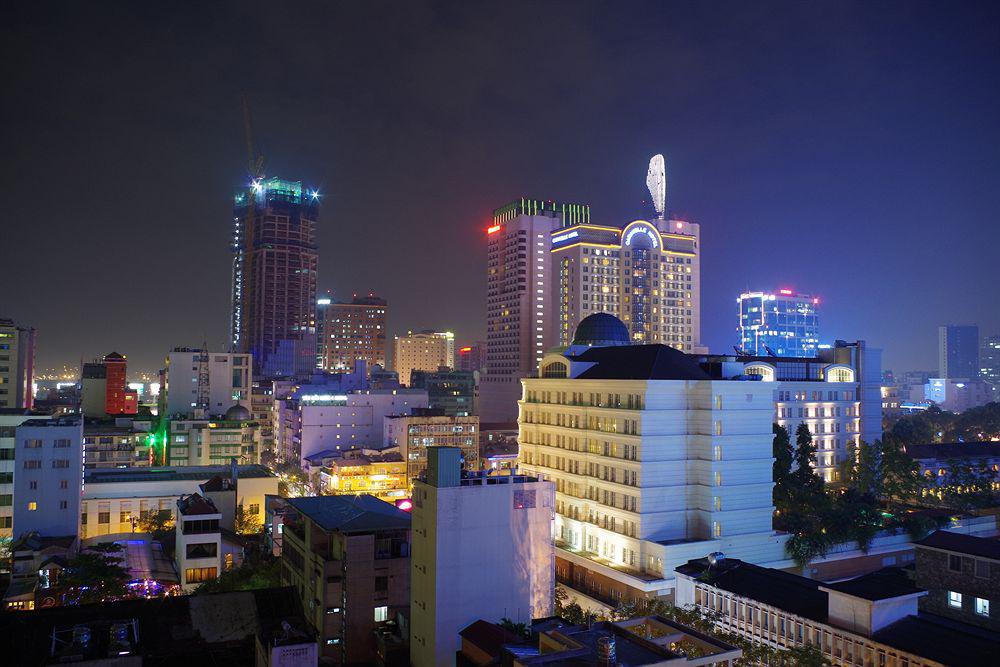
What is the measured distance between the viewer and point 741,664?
3144cm

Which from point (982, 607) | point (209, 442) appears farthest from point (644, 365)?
point (209, 442)

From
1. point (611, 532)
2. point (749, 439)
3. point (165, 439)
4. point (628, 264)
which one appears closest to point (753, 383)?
point (749, 439)

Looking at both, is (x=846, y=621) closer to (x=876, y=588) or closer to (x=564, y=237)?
(x=876, y=588)

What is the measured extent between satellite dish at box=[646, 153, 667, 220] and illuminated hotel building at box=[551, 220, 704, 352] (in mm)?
6480

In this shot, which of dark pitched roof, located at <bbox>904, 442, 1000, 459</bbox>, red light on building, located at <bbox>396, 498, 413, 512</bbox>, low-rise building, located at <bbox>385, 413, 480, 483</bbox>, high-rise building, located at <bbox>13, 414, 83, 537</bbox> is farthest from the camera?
low-rise building, located at <bbox>385, 413, 480, 483</bbox>

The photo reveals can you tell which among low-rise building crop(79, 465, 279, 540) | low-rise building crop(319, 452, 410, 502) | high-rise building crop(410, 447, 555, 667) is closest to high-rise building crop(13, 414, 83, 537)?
Answer: low-rise building crop(79, 465, 279, 540)

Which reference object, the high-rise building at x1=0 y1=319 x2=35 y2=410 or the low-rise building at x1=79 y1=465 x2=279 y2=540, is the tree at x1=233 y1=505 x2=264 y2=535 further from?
the high-rise building at x1=0 y1=319 x2=35 y2=410

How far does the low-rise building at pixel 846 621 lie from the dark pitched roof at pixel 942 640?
0.03 meters

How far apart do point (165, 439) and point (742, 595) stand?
3423 inches

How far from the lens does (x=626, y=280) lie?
159m

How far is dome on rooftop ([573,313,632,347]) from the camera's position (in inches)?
3120

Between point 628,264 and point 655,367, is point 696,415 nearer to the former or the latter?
point 655,367

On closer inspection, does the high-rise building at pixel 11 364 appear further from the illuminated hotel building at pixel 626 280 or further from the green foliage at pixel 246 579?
the illuminated hotel building at pixel 626 280

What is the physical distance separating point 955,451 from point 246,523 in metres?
84.2
